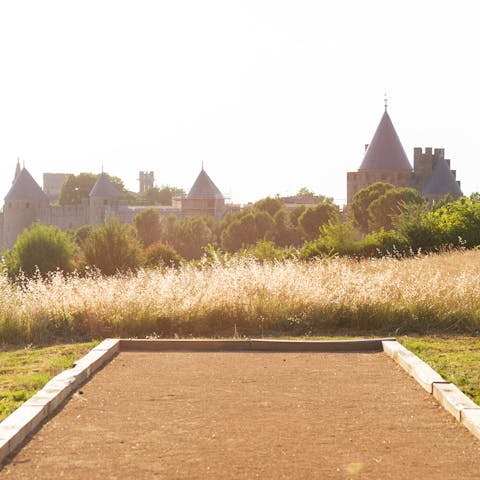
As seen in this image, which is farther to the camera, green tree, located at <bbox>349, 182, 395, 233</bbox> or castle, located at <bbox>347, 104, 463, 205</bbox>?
castle, located at <bbox>347, 104, 463, 205</bbox>

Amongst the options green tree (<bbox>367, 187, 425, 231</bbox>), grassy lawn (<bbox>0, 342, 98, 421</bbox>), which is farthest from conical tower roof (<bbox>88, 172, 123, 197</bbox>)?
grassy lawn (<bbox>0, 342, 98, 421</bbox>)

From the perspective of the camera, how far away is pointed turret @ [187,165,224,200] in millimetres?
85062

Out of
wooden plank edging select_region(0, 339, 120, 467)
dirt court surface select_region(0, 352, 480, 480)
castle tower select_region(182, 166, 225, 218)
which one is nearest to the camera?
dirt court surface select_region(0, 352, 480, 480)

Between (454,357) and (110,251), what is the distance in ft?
52.4

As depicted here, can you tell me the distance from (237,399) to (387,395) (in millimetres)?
1116

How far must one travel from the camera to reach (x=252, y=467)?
13.9 feet

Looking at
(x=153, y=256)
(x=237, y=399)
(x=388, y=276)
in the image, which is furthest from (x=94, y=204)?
(x=237, y=399)

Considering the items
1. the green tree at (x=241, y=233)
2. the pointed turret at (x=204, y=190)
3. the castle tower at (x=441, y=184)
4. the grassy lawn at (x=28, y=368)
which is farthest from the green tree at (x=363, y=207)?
the grassy lawn at (x=28, y=368)

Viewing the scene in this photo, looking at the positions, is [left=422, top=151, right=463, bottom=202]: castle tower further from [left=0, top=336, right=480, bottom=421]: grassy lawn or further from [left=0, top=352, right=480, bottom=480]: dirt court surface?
[left=0, top=352, right=480, bottom=480]: dirt court surface

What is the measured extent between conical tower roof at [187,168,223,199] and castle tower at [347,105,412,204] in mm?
17915

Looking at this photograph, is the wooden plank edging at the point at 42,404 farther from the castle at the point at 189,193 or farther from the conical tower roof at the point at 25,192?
the conical tower roof at the point at 25,192

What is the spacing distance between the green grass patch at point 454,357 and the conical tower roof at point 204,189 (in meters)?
76.1

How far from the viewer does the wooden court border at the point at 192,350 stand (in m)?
4.85

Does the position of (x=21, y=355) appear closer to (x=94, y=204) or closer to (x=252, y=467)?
(x=252, y=467)
